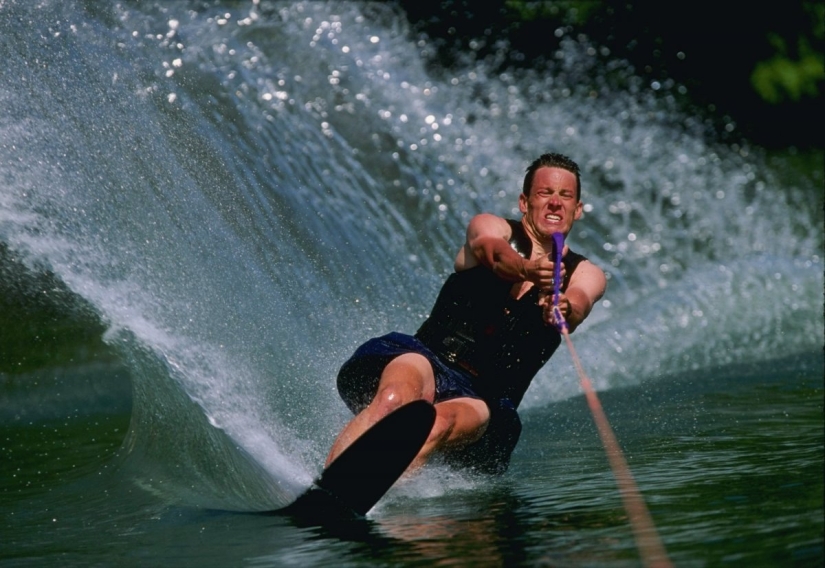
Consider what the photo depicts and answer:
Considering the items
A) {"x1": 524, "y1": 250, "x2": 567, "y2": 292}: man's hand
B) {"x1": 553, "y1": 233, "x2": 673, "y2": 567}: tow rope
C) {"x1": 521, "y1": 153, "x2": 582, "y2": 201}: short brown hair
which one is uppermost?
{"x1": 521, "y1": 153, "x2": 582, "y2": 201}: short brown hair

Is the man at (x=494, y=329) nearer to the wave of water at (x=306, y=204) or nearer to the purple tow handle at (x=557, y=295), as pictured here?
the purple tow handle at (x=557, y=295)

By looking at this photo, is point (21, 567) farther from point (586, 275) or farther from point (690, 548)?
point (586, 275)

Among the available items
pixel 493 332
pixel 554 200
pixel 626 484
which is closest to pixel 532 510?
pixel 626 484

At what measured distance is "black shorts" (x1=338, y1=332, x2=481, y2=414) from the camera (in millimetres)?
3918

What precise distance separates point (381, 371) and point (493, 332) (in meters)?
0.44

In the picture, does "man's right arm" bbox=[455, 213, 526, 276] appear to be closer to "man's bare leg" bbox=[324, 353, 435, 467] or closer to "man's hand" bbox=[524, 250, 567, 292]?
"man's hand" bbox=[524, 250, 567, 292]

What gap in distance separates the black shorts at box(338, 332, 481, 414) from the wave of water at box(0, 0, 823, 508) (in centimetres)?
28

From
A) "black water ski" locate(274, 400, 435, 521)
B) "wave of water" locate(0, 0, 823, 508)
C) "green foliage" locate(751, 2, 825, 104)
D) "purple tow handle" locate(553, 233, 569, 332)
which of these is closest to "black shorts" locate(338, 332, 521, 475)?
"wave of water" locate(0, 0, 823, 508)

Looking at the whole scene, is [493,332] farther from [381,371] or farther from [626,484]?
[626,484]

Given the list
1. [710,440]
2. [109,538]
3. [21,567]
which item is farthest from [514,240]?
[21,567]

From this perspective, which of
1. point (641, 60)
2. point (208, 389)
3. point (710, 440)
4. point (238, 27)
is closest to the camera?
point (208, 389)

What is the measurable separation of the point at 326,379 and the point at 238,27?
15.9 feet

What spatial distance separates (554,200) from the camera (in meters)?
4.09

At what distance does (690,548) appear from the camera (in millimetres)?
2670
